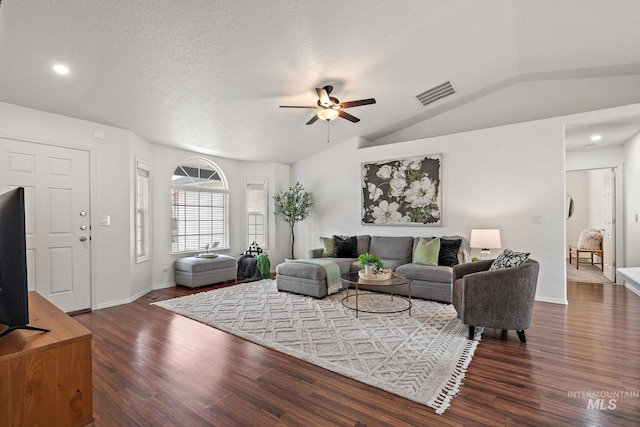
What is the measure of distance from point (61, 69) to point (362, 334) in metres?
4.00

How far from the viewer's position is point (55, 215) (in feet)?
12.5

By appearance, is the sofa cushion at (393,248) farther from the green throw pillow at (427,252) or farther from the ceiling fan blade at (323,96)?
the ceiling fan blade at (323,96)

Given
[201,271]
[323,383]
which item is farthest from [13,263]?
[201,271]

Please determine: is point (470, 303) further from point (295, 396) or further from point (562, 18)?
point (562, 18)

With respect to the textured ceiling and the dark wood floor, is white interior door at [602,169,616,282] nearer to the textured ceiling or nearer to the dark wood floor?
the textured ceiling

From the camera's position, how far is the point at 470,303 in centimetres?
301

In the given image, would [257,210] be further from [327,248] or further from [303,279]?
[303,279]

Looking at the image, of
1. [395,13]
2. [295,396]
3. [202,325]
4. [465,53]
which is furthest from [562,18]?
[202,325]

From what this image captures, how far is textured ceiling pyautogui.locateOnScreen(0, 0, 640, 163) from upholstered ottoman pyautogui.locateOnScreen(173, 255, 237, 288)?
2.06m

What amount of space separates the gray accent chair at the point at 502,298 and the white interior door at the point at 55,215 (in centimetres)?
464

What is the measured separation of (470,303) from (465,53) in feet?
10.1

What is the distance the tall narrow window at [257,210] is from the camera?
22.9 ft

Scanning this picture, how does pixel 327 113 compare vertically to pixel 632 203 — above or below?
above

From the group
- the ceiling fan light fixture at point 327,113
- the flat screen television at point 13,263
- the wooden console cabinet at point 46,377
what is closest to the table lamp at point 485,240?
the ceiling fan light fixture at point 327,113
